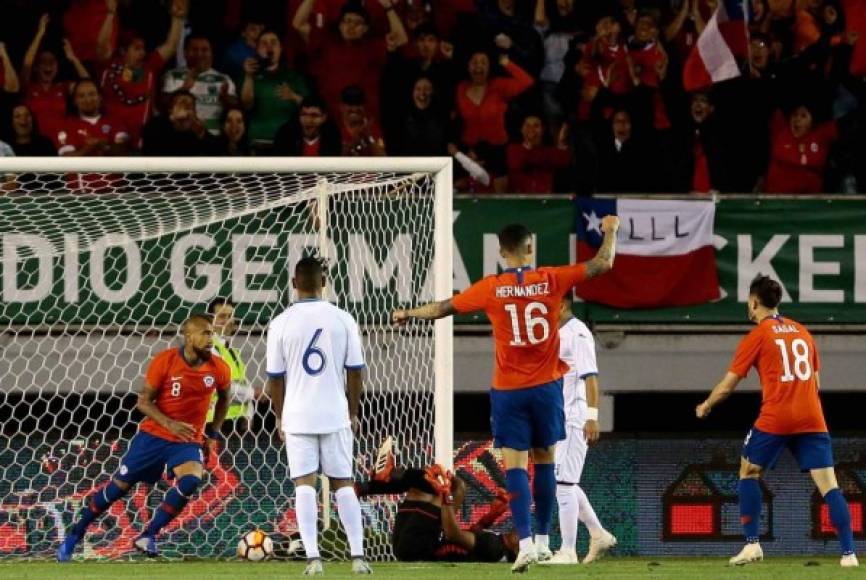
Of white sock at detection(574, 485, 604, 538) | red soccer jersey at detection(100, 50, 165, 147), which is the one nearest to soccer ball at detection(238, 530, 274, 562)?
white sock at detection(574, 485, 604, 538)

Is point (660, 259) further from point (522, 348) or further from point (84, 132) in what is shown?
point (522, 348)

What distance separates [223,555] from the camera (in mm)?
13219

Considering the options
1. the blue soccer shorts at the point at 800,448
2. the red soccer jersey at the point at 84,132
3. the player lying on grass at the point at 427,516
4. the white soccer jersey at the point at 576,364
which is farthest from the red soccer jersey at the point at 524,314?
the red soccer jersey at the point at 84,132

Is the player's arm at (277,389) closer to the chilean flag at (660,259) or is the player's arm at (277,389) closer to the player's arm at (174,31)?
the chilean flag at (660,259)

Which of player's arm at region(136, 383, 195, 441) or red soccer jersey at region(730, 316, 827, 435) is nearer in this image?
red soccer jersey at region(730, 316, 827, 435)

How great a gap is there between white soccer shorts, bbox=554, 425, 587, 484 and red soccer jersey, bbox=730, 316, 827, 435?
1.47m

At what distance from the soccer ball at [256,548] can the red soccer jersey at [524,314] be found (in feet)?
8.66

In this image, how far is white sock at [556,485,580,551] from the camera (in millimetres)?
11656

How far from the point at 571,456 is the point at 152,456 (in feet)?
8.62

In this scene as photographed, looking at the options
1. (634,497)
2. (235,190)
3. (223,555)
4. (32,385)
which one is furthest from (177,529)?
(634,497)

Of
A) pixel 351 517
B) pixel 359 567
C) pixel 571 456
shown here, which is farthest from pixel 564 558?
pixel 359 567

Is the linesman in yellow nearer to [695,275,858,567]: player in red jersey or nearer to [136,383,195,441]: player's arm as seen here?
[136,383,195,441]: player's arm

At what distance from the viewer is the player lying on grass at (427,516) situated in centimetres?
1109

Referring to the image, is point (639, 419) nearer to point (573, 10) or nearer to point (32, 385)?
point (573, 10)
